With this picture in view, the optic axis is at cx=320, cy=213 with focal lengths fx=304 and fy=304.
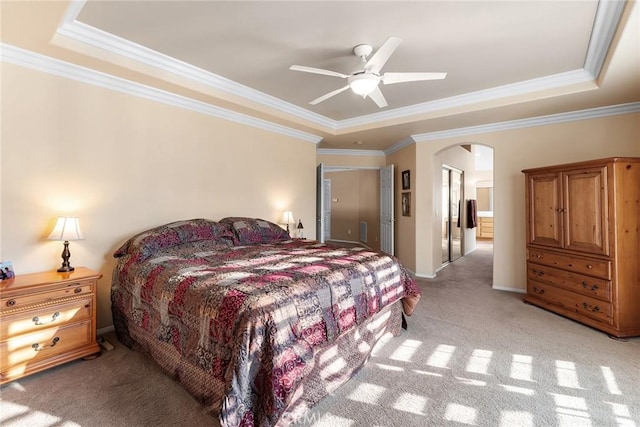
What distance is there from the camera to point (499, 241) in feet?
14.4

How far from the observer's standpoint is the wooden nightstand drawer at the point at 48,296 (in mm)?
2025

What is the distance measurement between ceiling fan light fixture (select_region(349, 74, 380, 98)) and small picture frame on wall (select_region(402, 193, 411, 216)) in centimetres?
322

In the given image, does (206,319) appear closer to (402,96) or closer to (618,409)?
(618,409)

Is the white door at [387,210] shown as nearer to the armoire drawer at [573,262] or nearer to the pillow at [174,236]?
the armoire drawer at [573,262]

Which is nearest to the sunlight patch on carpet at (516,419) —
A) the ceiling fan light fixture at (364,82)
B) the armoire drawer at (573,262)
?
the armoire drawer at (573,262)

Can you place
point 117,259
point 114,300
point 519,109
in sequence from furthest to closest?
point 519,109 → point 117,259 → point 114,300

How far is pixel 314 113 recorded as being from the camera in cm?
455

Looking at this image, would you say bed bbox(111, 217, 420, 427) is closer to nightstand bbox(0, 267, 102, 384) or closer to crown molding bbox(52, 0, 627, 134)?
nightstand bbox(0, 267, 102, 384)

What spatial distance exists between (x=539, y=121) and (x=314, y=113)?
3.04m

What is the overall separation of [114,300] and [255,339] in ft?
6.40

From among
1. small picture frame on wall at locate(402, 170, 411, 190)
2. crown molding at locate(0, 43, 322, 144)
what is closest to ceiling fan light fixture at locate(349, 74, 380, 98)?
crown molding at locate(0, 43, 322, 144)

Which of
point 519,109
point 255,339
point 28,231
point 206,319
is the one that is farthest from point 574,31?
point 28,231

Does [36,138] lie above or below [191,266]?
above

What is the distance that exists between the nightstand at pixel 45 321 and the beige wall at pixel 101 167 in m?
0.46
